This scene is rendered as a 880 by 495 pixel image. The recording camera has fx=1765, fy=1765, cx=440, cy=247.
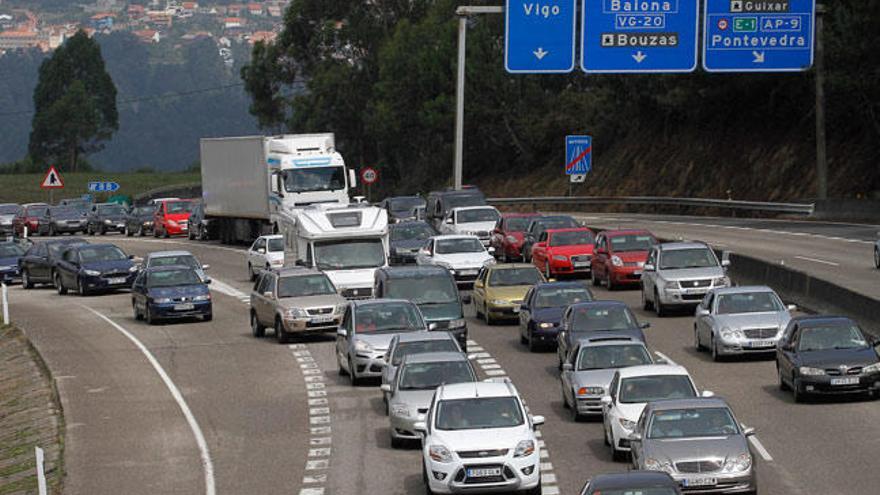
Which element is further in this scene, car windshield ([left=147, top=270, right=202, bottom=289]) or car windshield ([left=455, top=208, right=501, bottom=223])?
car windshield ([left=455, top=208, right=501, bottom=223])

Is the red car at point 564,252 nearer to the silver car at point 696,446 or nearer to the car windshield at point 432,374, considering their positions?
the car windshield at point 432,374

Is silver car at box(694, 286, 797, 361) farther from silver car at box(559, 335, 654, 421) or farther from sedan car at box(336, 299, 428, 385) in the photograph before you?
sedan car at box(336, 299, 428, 385)

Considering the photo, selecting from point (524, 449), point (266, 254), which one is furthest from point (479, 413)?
point (266, 254)

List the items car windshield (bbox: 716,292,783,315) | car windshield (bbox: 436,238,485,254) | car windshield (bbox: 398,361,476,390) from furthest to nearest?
car windshield (bbox: 436,238,485,254) → car windshield (bbox: 716,292,783,315) → car windshield (bbox: 398,361,476,390)

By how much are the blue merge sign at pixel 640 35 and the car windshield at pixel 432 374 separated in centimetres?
2985

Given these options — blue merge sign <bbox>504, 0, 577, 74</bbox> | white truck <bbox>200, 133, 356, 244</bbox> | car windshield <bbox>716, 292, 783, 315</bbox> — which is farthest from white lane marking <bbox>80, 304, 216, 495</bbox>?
blue merge sign <bbox>504, 0, 577, 74</bbox>

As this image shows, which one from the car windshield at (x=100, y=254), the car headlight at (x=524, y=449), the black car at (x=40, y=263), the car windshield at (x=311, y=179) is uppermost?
the car windshield at (x=311, y=179)

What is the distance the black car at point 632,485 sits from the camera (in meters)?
18.5

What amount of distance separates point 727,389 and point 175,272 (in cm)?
1844

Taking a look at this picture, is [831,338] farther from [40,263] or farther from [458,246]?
[40,263]

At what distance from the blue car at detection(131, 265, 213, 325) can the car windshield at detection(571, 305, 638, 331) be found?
13617 millimetres

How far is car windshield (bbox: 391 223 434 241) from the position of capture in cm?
5612

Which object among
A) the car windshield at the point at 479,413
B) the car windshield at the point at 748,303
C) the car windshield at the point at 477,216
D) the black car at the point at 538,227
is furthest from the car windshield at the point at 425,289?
the car windshield at the point at 477,216

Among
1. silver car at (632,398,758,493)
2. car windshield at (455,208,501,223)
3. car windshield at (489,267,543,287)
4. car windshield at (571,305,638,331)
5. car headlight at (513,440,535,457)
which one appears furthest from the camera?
car windshield at (455,208,501,223)
